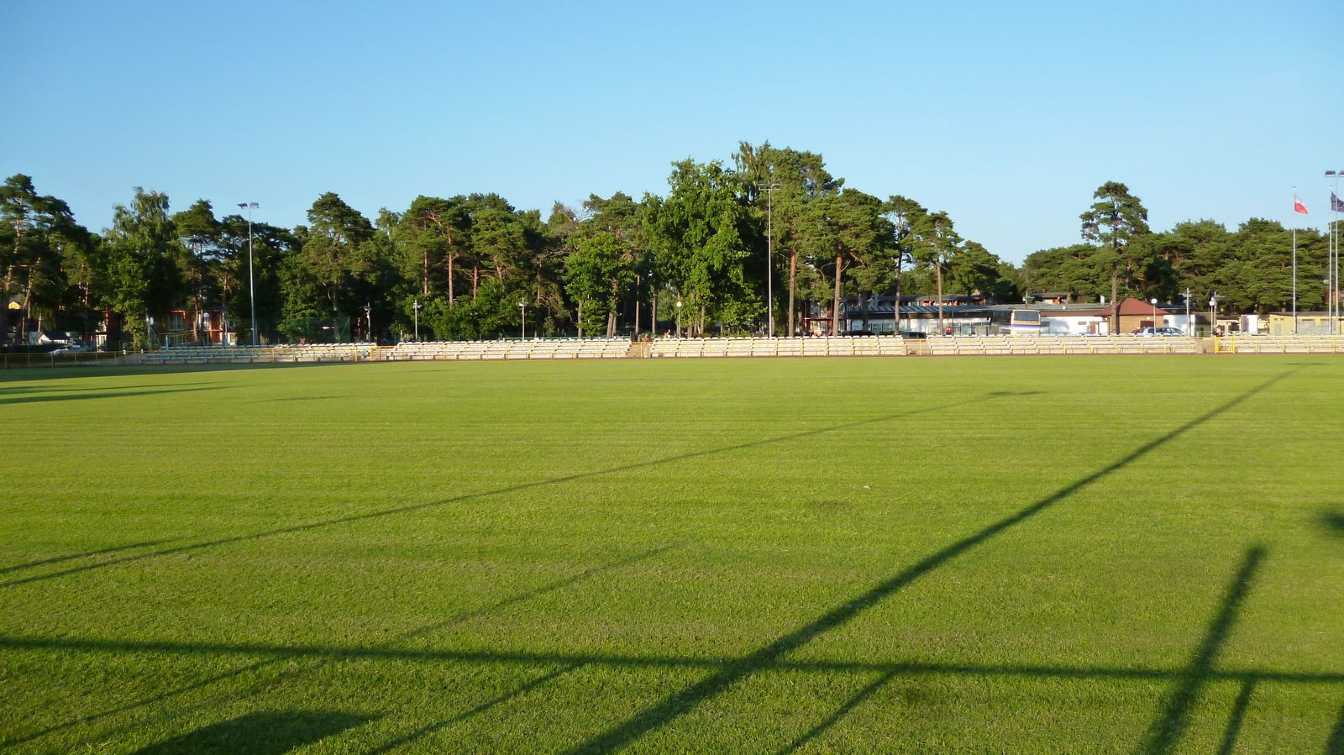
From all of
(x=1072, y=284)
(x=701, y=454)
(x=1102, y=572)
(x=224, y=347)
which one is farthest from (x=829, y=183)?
(x=1102, y=572)

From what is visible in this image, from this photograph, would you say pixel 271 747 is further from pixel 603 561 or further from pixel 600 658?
pixel 603 561

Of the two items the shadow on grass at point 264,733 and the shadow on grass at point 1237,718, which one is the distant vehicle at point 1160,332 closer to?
the shadow on grass at point 1237,718

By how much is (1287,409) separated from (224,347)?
72180 millimetres

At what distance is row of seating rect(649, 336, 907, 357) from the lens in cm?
6494

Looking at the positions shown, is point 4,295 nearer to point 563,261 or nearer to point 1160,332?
point 563,261

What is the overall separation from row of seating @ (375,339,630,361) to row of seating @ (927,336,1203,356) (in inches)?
895


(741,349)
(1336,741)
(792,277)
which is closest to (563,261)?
(792,277)

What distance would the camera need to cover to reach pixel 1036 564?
732 centimetres

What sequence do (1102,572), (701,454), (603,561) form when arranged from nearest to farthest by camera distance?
(1102,572)
(603,561)
(701,454)

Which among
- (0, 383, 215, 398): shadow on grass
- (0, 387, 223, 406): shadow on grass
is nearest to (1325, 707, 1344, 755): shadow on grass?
(0, 387, 223, 406): shadow on grass

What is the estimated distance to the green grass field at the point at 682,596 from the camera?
4.62m

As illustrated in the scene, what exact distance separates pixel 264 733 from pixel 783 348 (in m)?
61.8

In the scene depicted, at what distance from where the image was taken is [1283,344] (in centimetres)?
5706

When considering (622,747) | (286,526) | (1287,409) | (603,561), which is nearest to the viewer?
(622,747)
